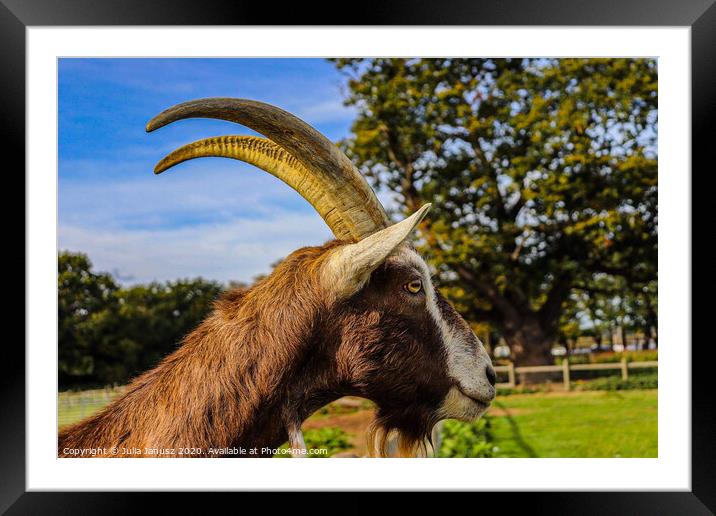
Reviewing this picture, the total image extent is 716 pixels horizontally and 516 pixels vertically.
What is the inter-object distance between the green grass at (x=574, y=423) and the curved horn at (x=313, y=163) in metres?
3.08

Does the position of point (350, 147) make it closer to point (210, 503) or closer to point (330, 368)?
point (210, 503)

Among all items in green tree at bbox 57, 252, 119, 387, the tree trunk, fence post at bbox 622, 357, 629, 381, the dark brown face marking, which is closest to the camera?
the dark brown face marking

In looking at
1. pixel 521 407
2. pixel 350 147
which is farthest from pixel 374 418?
pixel 350 147

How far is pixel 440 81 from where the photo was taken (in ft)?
21.0

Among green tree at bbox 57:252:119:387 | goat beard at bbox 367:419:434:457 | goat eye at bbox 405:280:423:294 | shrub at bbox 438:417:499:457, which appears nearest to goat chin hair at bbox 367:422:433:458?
goat beard at bbox 367:419:434:457

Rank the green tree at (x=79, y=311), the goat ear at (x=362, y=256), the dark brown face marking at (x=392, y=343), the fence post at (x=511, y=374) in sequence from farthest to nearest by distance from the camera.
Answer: the fence post at (x=511, y=374) → the green tree at (x=79, y=311) → the dark brown face marking at (x=392, y=343) → the goat ear at (x=362, y=256)

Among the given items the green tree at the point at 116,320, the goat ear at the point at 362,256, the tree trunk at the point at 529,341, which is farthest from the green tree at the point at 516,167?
the goat ear at the point at 362,256

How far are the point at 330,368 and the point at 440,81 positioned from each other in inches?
191

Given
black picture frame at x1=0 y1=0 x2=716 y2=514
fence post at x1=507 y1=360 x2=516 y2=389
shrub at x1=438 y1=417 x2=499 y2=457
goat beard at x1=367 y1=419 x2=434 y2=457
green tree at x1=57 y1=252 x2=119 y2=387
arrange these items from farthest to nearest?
1. fence post at x1=507 y1=360 x2=516 y2=389
2. shrub at x1=438 y1=417 x2=499 y2=457
3. green tree at x1=57 y1=252 x2=119 y2=387
4. black picture frame at x1=0 y1=0 x2=716 y2=514
5. goat beard at x1=367 y1=419 x2=434 y2=457

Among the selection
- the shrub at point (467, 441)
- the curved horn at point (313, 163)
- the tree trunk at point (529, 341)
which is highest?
the curved horn at point (313, 163)

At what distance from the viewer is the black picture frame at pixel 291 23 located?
3232 mm

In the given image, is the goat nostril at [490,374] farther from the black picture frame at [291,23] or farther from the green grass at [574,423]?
the green grass at [574,423]

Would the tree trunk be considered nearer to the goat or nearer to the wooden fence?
the wooden fence

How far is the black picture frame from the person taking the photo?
3.23 meters
